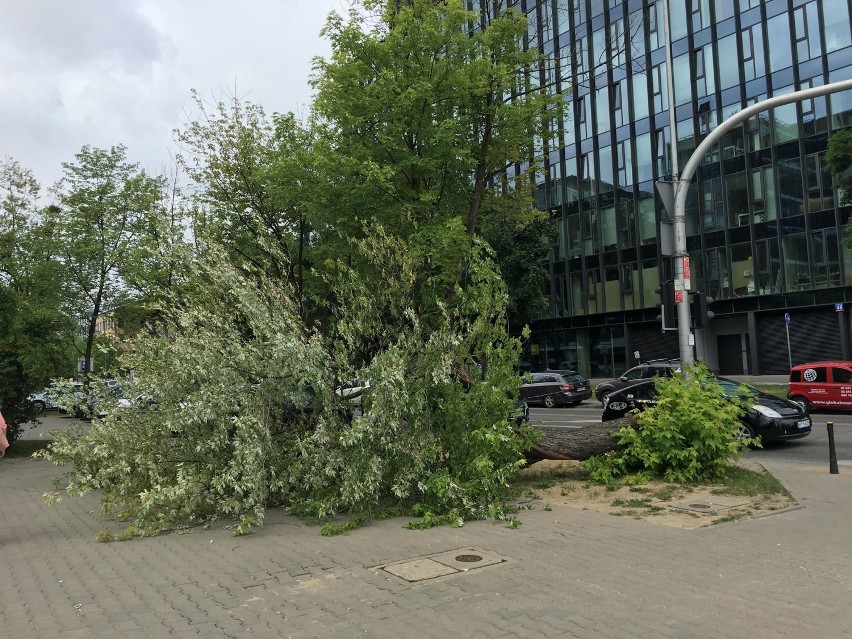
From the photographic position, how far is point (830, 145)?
21000 mm

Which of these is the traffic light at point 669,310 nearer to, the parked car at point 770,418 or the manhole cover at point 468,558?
the parked car at point 770,418

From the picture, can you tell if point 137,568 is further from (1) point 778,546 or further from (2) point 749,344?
(2) point 749,344

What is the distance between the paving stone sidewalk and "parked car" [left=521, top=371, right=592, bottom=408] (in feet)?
70.6

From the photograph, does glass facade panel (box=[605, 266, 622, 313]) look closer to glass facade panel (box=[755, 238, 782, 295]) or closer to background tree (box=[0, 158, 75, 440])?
glass facade panel (box=[755, 238, 782, 295])

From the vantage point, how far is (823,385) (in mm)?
19922

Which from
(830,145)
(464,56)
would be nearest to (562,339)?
(830,145)

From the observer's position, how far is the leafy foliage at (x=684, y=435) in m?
9.59

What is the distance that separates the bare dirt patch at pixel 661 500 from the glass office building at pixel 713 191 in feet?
70.9

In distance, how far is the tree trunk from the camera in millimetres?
10000

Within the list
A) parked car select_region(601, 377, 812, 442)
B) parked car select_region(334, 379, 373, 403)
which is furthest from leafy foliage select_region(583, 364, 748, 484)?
parked car select_region(334, 379, 373, 403)

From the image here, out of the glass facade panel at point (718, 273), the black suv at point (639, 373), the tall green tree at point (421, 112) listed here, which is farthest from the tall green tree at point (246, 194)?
the glass facade panel at point (718, 273)

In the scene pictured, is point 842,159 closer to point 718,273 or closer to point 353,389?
point 718,273

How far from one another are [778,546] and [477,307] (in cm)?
431

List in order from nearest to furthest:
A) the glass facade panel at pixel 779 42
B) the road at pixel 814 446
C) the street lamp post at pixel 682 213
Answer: the street lamp post at pixel 682 213
the road at pixel 814 446
the glass facade panel at pixel 779 42
